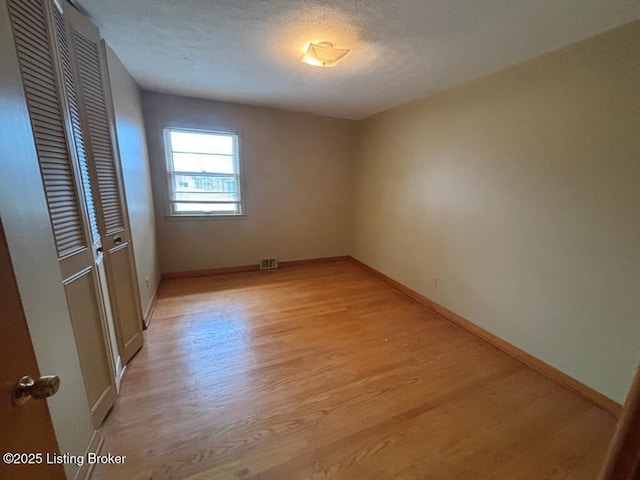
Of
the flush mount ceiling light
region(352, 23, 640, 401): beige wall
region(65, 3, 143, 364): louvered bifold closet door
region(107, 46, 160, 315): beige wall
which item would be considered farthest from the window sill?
region(352, 23, 640, 401): beige wall

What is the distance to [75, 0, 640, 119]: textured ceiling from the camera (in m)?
1.50

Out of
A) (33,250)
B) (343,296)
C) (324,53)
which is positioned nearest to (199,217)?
(343,296)

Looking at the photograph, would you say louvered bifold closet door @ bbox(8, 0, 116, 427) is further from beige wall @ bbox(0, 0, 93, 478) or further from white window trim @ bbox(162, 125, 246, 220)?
white window trim @ bbox(162, 125, 246, 220)

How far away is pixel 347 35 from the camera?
5.91ft

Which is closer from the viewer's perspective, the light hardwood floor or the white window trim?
the light hardwood floor

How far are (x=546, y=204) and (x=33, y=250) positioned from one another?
117 inches

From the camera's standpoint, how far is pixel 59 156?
1234mm

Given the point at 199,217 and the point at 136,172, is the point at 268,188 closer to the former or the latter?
the point at 199,217

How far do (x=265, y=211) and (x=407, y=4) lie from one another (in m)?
3.09

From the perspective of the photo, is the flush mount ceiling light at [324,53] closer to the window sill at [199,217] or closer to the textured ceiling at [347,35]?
the textured ceiling at [347,35]

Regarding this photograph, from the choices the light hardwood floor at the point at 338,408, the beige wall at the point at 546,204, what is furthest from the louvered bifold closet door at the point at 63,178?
the beige wall at the point at 546,204

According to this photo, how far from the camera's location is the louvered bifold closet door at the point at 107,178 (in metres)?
1.58

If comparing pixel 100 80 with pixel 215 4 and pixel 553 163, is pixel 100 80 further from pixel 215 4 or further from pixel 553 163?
pixel 553 163

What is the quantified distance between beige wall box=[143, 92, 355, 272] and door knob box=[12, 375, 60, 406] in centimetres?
335
